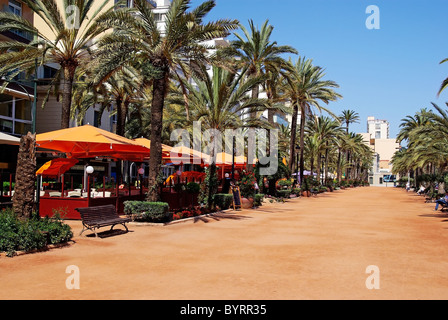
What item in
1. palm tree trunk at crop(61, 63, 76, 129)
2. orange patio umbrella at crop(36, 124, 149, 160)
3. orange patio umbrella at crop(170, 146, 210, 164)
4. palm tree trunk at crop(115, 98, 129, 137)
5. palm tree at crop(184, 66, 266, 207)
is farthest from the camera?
palm tree trunk at crop(115, 98, 129, 137)

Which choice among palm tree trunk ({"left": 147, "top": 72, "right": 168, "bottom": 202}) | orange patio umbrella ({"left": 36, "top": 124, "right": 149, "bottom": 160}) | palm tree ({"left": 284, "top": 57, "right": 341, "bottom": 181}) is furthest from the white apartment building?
palm tree trunk ({"left": 147, "top": 72, "right": 168, "bottom": 202})

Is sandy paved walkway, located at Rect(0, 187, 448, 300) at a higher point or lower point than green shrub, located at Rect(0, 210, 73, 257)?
lower

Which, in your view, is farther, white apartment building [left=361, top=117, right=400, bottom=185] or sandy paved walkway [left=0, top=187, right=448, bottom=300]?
white apartment building [left=361, top=117, right=400, bottom=185]

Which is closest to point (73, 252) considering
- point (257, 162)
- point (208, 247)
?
point (208, 247)

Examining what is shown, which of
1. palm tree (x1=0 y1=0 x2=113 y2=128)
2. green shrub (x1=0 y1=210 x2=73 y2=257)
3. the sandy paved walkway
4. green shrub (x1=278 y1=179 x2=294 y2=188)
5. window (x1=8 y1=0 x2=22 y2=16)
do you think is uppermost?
window (x1=8 y1=0 x2=22 y2=16)

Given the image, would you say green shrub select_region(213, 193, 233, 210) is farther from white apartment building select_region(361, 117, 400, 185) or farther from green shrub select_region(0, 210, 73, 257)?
white apartment building select_region(361, 117, 400, 185)

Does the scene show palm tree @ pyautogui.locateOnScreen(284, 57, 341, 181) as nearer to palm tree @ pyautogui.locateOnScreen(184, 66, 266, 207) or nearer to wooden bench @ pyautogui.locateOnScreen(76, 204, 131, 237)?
palm tree @ pyautogui.locateOnScreen(184, 66, 266, 207)

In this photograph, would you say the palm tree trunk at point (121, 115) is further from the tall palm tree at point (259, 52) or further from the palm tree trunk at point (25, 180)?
the palm tree trunk at point (25, 180)

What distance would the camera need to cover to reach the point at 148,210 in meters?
15.5

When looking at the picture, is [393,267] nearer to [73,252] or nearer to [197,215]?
[73,252]

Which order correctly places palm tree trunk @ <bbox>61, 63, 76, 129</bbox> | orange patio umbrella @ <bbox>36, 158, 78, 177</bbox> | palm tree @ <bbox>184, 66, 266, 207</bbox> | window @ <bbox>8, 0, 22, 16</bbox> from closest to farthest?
1. orange patio umbrella @ <bbox>36, 158, 78, 177</bbox>
2. palm tree trunk @ <bbox>61, 63, 76, 129</bbox>
3. palm tree @ <bbox>184, 66, 266, 207</bbox>
4. window @ <bbox>8, 0, 22, 16</bbox>

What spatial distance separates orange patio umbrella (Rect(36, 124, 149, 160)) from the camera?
52.8 ft

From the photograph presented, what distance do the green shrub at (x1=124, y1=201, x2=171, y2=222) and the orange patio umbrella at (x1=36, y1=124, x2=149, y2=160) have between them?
257 cm
